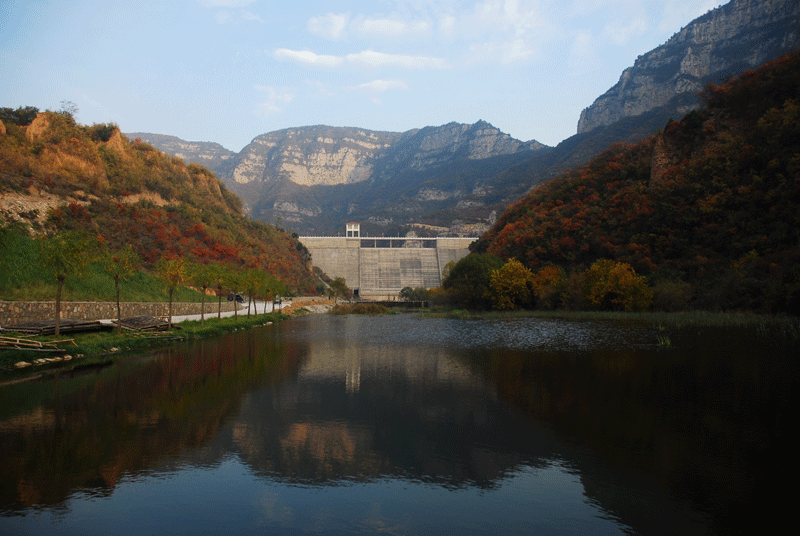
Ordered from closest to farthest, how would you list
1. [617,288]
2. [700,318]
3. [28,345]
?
[28,345], [700,318], [617,288]

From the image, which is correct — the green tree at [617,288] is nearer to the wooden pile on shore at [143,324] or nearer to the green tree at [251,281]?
the green tree at [251,281]

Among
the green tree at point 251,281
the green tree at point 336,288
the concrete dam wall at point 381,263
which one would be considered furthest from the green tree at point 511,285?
the concrete dam wall at point 381,263

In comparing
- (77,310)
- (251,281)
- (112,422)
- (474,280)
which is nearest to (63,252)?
(77,310)

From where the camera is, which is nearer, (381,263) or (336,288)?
(336,288)

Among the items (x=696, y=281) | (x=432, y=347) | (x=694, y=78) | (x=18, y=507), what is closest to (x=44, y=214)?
(x=432, y=347)

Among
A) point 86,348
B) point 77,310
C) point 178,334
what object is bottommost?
point 178,334

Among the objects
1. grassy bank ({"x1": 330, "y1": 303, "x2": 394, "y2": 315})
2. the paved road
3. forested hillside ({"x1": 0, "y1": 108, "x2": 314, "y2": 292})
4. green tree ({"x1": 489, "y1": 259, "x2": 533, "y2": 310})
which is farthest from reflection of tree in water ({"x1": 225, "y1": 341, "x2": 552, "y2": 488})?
grassy bank ({"x1": 330, "y1": 303, "x2": 394, "y2": 315})

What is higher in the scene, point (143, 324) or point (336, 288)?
point (336, 288)

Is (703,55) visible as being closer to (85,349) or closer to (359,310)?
(359,310)

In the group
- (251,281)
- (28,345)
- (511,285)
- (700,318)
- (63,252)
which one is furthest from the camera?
(511,285)
